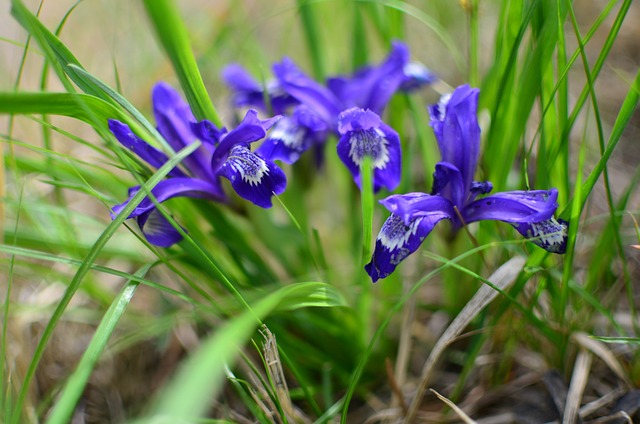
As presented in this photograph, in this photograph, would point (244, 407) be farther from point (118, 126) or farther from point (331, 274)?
point (118, 126)

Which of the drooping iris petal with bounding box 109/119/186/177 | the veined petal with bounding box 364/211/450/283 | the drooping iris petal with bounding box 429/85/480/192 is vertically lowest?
the veined petal with bounding box 364/211/450/283

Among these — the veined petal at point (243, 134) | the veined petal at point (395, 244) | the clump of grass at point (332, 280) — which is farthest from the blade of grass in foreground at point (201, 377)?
the veined petal at point (243, 134)

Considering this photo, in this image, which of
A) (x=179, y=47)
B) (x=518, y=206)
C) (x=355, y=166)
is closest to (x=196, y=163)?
(x=179, y=47)

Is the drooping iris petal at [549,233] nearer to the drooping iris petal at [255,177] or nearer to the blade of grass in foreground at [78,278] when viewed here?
the drooping iris petal at [255,177]

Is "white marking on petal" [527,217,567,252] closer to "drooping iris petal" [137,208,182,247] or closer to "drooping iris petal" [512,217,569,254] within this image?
"drooping iris petal" [512,217,569,254]

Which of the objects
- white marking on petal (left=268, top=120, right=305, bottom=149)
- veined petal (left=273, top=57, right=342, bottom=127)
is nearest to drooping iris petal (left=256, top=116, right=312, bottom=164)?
white marking on petal (left=268, top=120, right=305, bottom=149)
